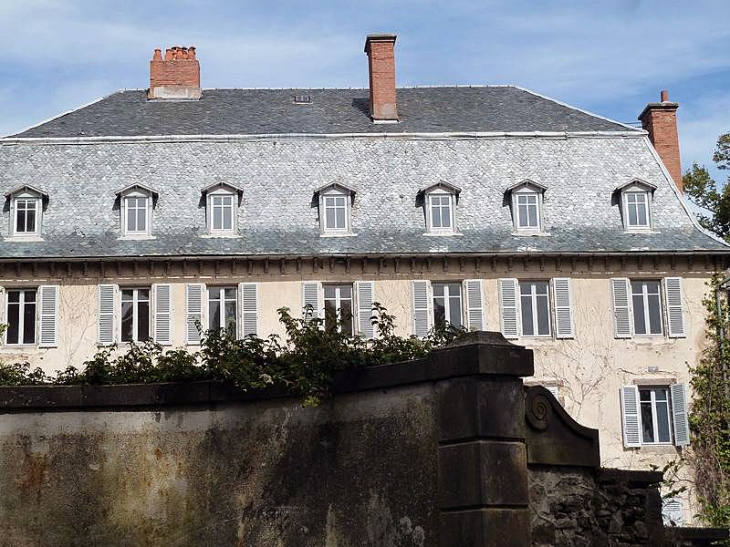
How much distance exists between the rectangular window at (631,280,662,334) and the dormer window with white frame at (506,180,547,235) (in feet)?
9.88

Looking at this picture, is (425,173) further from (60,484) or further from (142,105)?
(60,484)

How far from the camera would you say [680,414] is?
33.8 meters

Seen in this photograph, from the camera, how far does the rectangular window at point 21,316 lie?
1326 inches

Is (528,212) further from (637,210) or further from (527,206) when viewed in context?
(637,210)

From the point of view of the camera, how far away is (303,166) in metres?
37.0

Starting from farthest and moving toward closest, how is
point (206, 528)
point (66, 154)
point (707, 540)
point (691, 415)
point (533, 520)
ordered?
1. point (66, 154)
2. point (691, 415)
3. point (707, 540)
4. point (206, 528)
5. point (533, 520)

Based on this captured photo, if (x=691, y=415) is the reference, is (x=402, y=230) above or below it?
above

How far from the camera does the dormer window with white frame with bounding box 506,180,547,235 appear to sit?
117 ft

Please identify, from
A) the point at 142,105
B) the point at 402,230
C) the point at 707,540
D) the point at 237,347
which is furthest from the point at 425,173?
the point at 237,347

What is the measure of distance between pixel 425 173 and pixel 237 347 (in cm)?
2607

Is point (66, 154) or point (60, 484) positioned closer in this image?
point (60, 484)

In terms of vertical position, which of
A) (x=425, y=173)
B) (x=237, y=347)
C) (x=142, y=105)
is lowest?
(x=237, y=347)

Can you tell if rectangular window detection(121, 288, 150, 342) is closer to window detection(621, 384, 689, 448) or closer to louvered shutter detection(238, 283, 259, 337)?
louvered shutter detection(238, 283, 259, 337)

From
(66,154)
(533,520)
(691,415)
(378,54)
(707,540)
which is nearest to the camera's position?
(533,520)
